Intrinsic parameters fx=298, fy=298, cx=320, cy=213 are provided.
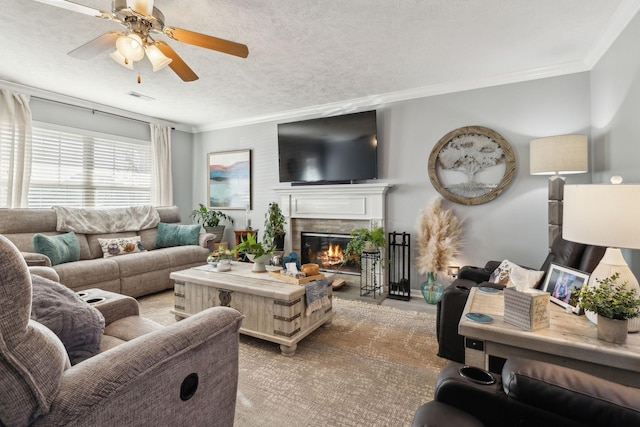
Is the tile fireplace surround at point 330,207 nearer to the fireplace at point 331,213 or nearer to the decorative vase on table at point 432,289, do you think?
the fireplace at point 331,213

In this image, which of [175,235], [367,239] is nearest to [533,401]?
[367,239]

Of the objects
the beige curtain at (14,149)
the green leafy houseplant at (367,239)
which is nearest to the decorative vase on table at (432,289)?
the green leafy houseplant at (367,239)

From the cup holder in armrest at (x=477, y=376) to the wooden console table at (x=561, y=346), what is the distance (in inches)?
15.8

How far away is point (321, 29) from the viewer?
7.78 feet

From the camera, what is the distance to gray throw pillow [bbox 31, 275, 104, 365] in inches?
43.7

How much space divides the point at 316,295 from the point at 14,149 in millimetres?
3976

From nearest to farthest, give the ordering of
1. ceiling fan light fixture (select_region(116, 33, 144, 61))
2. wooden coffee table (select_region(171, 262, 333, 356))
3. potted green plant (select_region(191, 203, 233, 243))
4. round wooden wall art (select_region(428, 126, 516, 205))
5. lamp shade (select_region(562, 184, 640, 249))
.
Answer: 1. lamp shade (select_region(562, 184, 640, 249))
2. ceiling fan light fixture (select_region(116, 33, 144, 61))
3. wooden coffee table (select_region(171, 262, 333, 356))
4. round wooden wall art (select_region(428, 126, 516, 205))
5. potted green plant (select_region(191, 203, 233, 243))

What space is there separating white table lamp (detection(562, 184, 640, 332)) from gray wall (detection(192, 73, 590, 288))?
6.48 ft

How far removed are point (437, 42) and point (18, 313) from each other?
10.0ft

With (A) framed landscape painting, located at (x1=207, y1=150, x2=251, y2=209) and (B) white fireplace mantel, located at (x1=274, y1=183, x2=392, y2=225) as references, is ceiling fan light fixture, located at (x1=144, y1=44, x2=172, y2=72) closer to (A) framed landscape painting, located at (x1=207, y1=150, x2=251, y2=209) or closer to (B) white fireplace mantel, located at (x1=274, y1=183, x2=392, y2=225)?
(B) white fireplace mantel, located at (x1=274, y1=183, x2=392, y2=225)

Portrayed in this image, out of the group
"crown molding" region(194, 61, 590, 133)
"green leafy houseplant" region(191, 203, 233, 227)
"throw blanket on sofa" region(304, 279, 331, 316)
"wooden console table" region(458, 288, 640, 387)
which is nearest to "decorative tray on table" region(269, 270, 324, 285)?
"throw blanket on sofa" region(304, 279, 331, 316)

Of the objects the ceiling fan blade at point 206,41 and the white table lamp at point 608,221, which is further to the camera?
the ceiling fan blade at point 206,41

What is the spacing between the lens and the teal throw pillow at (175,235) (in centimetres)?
436

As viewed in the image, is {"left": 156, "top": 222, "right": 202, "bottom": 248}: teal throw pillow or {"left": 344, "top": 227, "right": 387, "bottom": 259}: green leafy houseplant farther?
{"left": 156, "top": 222, "right": 202, "bottom": 248}: teal throw pillow
